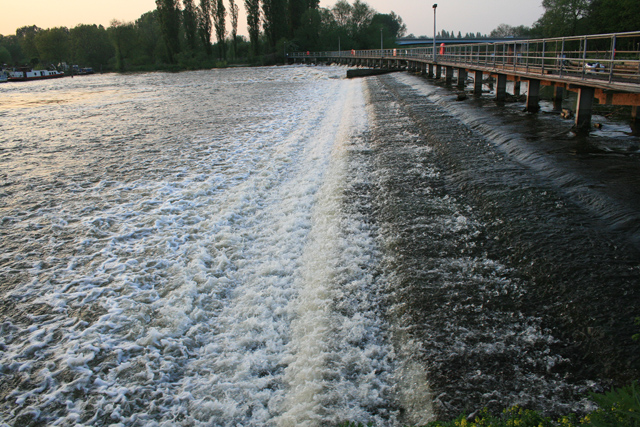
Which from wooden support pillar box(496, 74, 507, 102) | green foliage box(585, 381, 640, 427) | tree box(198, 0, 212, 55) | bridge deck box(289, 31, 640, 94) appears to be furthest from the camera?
tree box(198, 0, 212, 55)

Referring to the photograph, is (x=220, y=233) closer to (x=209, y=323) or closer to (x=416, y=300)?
(x=209, y=323)

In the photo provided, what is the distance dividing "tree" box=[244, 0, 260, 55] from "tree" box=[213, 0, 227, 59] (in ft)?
17.1

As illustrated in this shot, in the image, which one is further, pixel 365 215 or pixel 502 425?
pixel 365 215

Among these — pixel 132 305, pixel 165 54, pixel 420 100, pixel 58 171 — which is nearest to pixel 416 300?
pixel 132 305

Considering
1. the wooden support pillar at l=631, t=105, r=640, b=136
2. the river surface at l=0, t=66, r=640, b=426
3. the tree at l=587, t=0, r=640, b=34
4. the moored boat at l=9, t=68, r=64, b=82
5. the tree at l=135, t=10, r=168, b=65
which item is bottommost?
the river surface at l=0, t=66, r=640, b=426

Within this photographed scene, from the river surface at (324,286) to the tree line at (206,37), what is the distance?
81749 millimetres

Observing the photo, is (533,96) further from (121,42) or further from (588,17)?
(121,42)

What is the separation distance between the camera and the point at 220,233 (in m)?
6.97

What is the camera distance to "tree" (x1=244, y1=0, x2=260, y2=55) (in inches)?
→ 3556

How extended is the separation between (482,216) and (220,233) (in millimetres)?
4253

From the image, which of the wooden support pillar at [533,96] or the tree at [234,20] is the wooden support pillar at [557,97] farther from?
the tree at [234,20]

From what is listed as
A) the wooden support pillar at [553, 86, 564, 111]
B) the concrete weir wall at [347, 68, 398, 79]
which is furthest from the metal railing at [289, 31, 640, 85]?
the concrete weir wall at [347, 68, 398, 79]

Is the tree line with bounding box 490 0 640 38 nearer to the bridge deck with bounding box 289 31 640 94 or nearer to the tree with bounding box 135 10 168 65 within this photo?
the bridge deck with bounding box 289 31 640 94

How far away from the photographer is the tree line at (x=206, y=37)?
86625mm
